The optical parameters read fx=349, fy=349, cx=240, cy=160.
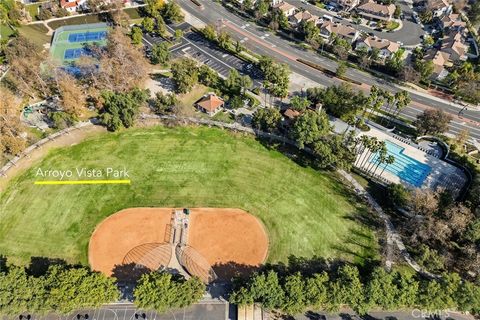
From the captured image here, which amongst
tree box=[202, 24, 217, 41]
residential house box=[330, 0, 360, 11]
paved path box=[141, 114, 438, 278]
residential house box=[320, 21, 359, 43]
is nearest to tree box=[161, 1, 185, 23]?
tree box=[202, 24, 217, 41]

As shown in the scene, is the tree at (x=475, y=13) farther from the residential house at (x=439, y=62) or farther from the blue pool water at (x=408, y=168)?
the blue pool water at (x=408, y=168)

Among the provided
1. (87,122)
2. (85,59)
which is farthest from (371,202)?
(85,59)

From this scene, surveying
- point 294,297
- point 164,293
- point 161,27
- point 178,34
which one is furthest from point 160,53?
point 294,297

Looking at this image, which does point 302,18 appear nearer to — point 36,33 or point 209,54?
point 209,54

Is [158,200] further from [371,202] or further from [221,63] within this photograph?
[221,63]

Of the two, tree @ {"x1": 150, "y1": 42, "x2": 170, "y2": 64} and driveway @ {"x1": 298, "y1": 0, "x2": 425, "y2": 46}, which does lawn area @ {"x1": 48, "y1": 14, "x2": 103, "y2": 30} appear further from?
driveway @ {"x1": 298, "y1": 0, "x2": 425, "y2": 46}
